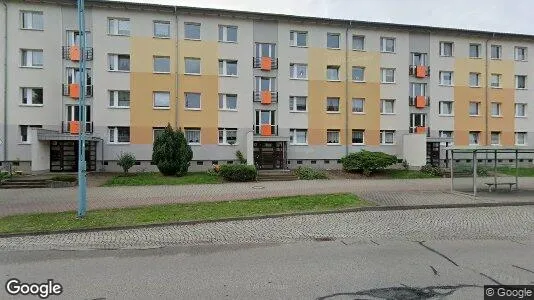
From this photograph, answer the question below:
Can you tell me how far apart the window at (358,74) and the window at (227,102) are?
9.87m

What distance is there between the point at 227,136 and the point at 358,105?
1096cm

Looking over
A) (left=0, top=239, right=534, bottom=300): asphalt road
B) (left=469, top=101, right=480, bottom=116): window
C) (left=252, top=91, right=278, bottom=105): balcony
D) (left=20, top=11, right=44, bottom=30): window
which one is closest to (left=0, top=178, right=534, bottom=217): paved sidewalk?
(left=0, top=239, right=534, bottom=300): asphalt road

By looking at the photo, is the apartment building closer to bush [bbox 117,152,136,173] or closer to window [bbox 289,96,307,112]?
window [bbox 289,96,307,112]

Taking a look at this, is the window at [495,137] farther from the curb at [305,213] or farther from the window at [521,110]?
the curb at [305,213]

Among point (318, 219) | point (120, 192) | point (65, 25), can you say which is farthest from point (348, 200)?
point (65, 25)

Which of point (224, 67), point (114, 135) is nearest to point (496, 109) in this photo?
point (224, 67)

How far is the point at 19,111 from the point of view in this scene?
23750mm

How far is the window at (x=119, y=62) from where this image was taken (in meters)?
25.0

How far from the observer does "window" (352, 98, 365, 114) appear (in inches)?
1112

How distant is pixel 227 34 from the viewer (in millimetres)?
26609

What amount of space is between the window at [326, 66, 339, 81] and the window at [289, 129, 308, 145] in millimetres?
4799

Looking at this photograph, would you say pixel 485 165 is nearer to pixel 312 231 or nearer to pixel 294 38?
pixel 294 38

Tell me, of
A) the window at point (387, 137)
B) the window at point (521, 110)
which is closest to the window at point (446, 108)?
the window at point (387, 137)

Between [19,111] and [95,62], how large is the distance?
602cm
